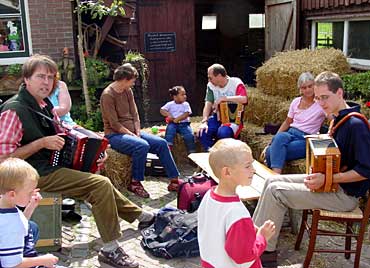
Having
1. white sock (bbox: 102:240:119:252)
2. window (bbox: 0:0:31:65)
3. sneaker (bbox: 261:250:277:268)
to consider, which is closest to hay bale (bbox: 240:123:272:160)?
sneaker (bbox: 261:250:277:268)

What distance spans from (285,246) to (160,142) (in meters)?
2.03

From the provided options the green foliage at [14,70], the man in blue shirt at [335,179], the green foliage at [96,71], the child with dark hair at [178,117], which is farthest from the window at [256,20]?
the man in blue shirt at [335,179]

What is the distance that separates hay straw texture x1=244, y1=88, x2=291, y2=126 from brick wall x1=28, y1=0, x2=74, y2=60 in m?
3.58

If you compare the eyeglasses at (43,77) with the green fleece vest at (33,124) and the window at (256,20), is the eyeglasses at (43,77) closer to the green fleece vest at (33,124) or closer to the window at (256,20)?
the green fleece vest at (33,124)

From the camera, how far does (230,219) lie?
80.1 inches

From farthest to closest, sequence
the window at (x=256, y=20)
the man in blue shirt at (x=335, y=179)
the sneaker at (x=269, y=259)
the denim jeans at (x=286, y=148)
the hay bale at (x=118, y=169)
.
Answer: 1. the window at (x=256, y=20)
2. the hay bale at (x=118, y=169)
3. the denim jeans at (x=286, y=148)
4. the sneaker at (x=269, y=259)
5. the man in blue shirt at (x=335, y=179)

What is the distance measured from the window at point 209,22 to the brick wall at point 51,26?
7240 millimetres

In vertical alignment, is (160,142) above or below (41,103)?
below

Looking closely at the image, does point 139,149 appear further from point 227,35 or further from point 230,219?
point 227,35

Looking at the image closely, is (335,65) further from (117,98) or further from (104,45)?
(104,45)

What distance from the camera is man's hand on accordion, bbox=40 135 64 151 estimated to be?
3.37m

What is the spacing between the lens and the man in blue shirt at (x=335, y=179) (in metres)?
3.00

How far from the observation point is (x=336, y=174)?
307 cm

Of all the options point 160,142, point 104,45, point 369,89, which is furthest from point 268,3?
point 160,142
